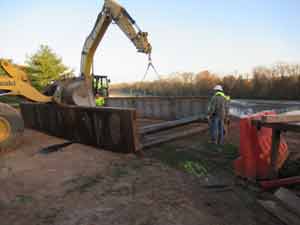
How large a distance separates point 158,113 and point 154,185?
666 centimetres

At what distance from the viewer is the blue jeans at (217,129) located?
542 centimetres

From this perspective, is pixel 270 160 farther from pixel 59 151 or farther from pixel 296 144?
pixel 59 151

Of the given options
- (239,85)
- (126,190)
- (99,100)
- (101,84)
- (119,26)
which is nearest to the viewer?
(126,190)

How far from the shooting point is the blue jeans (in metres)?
5.42

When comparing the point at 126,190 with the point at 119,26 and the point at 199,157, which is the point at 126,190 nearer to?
the point at 199,157

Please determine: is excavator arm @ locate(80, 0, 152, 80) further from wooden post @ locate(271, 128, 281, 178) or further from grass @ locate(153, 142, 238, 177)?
wooden post @ locate(271, 128, 281, 178)

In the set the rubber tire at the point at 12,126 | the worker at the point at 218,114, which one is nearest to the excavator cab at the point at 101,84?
the rubber tire at the point at 12,126

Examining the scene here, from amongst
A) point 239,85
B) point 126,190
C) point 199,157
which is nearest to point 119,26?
point 199,157

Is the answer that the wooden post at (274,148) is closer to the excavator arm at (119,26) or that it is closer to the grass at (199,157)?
the grass at (199,157)

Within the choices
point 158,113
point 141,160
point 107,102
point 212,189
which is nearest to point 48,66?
point 107,102

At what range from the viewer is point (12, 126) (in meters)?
5.16

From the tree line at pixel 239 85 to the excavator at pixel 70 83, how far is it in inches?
430

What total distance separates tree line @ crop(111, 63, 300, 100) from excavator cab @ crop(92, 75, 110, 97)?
Result: 7656mm

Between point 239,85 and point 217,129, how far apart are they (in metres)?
27.1
